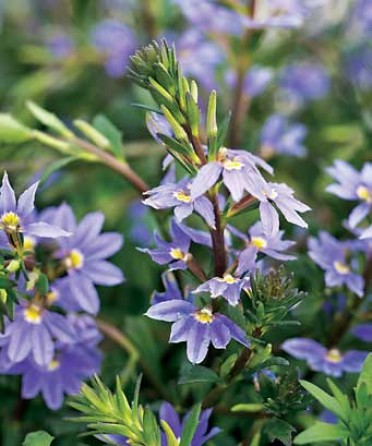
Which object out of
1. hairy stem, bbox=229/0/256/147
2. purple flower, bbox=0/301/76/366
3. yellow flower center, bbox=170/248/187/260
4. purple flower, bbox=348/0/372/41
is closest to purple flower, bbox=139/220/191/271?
yellow flower center, bbox=170/248/187/260

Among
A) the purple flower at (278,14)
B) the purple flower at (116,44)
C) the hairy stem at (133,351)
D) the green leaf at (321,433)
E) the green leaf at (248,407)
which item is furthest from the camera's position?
the purple flower at (116,44)

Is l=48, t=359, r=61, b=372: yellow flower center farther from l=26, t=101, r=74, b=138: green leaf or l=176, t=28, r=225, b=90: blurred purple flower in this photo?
l=176, t=28, r=225, b=90: blurred purple flower

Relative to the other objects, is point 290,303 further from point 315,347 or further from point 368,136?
point 368,136

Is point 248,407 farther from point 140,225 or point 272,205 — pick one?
point 140,225

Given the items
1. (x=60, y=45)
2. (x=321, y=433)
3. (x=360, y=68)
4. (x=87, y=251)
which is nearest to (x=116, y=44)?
(x=60, y=45)

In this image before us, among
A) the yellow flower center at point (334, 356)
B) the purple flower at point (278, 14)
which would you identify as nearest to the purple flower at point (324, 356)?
the yellow flower center at point (334, 356)

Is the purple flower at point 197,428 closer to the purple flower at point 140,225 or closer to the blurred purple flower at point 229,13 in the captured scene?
the purple flower at point 140,225
